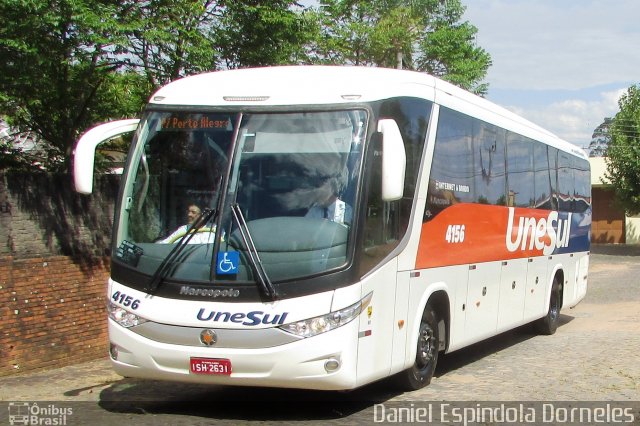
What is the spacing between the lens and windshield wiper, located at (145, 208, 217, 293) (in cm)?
745

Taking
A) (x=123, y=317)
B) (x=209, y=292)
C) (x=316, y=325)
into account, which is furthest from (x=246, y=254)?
(x=123, y=317)

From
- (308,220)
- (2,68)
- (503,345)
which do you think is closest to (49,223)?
(2,68)

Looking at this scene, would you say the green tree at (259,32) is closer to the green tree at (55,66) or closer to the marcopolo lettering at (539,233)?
the green tree at (55,66)

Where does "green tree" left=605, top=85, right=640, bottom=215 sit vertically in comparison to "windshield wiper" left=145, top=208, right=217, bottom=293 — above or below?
above

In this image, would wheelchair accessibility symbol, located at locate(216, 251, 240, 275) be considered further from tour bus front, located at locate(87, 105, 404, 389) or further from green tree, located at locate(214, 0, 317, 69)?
green tree, located at locate(214, 0, 317, 69)

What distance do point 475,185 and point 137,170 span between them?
436 centimetres

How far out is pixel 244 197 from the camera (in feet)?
24.5

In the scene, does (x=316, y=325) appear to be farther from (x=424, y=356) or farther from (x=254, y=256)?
(x=424, y=356)

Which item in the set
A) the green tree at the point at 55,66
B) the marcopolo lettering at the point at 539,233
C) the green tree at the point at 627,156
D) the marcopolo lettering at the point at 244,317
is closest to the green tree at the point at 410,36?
the green tree at the point at 627,156

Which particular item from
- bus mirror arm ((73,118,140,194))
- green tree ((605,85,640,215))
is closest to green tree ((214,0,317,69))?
bus mirror arm ((73,118,140,194))

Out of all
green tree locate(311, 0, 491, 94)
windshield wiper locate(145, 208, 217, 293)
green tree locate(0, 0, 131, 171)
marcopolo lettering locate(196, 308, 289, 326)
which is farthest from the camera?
green tree locate(311, 0, 491, 94)

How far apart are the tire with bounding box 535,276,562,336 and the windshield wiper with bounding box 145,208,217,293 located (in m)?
8.27

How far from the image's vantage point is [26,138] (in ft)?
40.1

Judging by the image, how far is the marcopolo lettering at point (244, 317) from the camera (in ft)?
23.3
